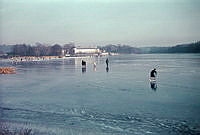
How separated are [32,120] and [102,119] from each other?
187 centimetres

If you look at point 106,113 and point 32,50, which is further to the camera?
point 32,50

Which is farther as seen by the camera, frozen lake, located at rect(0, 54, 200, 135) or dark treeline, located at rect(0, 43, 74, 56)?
dark treeline, located at rect(0, 43, 74, 56)

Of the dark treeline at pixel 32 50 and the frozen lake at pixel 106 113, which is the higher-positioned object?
the dark treeline at pixel 32 50

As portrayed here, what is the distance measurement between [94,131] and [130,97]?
11.4 feet

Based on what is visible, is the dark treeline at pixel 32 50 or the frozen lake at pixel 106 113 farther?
the dark treeline at pixel 32 50

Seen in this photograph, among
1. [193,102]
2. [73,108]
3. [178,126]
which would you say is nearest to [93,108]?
[73,108]

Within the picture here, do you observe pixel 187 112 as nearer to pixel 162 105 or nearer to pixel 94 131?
pixel 162 105

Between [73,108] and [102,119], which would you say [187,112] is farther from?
[73,108]

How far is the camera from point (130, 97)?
A: 26.5 feet

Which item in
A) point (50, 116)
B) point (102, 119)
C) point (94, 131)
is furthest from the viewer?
point (50, 116)

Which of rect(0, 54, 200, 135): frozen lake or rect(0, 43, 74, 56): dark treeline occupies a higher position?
rect(0, 43, 74, 56): dark treeline

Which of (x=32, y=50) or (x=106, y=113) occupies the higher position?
(x=32, y=50)

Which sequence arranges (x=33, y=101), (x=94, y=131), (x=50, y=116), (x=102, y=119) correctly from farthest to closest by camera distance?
(x=33, y=101)
(x=50, y=116)
(x=102, y=119)
(x=94, y=131)

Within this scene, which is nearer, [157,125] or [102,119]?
[157,125]
